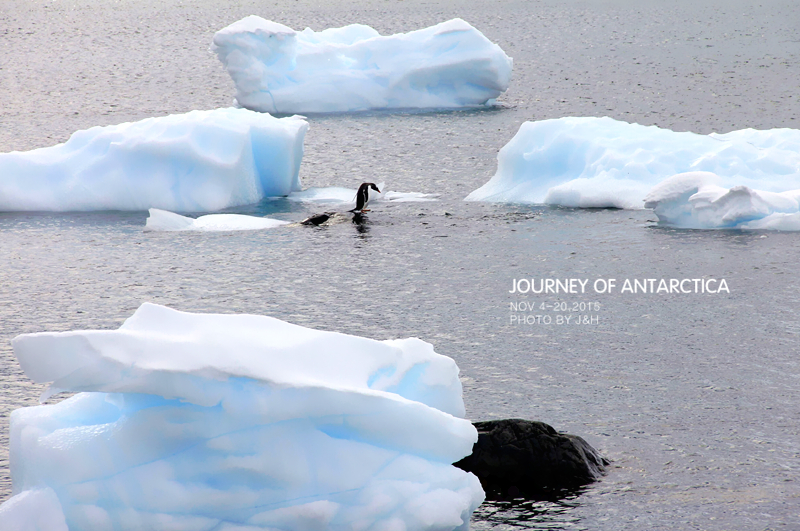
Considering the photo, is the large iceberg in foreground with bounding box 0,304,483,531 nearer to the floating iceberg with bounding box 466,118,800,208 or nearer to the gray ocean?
the gray ocean

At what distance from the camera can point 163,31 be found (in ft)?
159

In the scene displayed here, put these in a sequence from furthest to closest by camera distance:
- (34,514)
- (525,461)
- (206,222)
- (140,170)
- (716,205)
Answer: (140,170), (206,222), (716,205), (525,461), (34,514)

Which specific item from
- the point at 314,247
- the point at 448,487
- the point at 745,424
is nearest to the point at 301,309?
the point at 314,247

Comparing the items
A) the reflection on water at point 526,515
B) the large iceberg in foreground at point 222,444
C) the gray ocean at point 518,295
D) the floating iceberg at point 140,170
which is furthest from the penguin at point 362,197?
the large iceberg in foreground at point 222,444

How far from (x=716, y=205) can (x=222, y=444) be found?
9.53 m

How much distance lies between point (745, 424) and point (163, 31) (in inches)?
1778

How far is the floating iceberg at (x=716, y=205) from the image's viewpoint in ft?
41.8

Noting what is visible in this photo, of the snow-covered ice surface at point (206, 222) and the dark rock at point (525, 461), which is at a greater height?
the snow-covered ice surface at point (206, 222)

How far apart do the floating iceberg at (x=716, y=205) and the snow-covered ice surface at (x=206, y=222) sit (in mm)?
5304

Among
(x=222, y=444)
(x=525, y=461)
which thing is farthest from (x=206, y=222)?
(x=222, y=444)

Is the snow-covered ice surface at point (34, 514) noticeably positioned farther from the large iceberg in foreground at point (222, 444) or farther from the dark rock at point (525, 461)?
the dark rock at point (525, 461)

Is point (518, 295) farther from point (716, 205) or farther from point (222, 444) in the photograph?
point (222, 444)

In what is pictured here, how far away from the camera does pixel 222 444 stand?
490cm

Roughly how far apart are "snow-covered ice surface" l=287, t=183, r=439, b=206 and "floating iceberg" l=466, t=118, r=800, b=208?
36.2 inches
